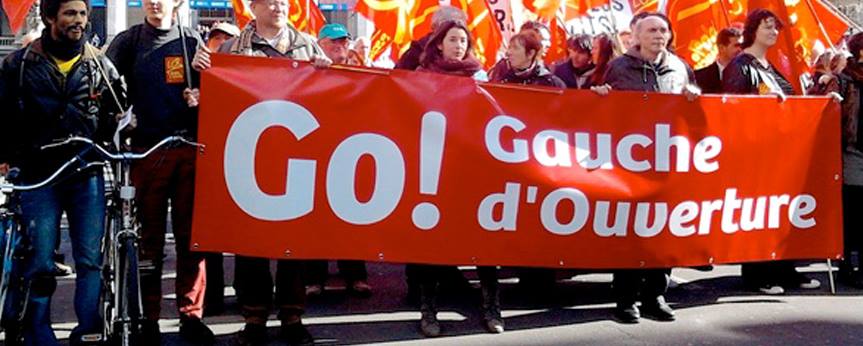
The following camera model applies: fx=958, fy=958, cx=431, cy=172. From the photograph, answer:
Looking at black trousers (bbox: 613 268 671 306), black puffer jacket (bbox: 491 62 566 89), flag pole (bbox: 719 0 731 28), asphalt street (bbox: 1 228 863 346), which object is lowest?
asphalt street (bbox: 1 228 863 346)

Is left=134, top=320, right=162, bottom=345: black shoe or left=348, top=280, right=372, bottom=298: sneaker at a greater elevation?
left=134, top=320, right=162, bottom=345: black shoe

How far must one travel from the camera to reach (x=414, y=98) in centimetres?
524

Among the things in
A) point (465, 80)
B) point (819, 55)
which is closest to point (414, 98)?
point (465, 80)

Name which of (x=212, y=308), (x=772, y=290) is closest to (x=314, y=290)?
(x=212, y=308)

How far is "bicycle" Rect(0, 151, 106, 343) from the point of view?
443 centimetres

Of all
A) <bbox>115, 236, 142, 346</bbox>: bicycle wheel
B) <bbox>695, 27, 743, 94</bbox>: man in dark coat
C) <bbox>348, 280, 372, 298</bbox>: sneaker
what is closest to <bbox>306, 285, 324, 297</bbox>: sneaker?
<bbox>348, 280, 372, 298</bbox>: sneaker

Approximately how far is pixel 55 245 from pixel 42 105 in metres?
0.69

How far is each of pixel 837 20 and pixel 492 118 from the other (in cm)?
393

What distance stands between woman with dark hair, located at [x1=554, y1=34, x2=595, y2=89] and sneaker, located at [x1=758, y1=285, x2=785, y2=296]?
6.56 ft

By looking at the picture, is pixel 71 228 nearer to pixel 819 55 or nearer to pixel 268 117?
pixel 268 117

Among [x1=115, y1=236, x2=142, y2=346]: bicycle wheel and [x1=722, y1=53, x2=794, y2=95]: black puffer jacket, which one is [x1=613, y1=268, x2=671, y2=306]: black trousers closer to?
[x1=722, y1=53, x2=794, y2=95]: black puffer jacket

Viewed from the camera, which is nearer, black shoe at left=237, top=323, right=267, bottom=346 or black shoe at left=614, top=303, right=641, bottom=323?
black shoe at left=237, top=323, right=267, bottom=346

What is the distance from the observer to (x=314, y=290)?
258 inches

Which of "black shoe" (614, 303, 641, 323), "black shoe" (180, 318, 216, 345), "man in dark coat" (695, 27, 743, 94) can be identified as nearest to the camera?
"black shoe" (180, 318, 216, 345)
